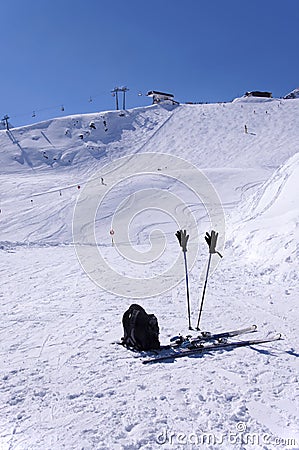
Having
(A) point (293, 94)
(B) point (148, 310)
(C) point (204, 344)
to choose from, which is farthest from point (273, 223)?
(A) point (293, 94)

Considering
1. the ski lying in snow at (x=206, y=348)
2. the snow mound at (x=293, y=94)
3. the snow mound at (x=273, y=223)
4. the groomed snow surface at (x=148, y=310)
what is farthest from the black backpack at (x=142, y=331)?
the snow mound at (x=293, y=94)

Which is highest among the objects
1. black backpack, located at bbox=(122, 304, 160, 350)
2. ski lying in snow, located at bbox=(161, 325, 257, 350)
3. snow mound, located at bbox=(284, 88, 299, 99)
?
snow mound, located at bbox=(284, 88, 299, 99)

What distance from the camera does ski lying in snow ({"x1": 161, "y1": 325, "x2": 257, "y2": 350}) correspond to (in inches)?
237

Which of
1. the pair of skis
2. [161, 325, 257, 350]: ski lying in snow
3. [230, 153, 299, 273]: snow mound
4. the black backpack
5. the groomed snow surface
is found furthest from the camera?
[230, 153, 299, 273]: snow mound

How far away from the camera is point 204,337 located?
6281mm

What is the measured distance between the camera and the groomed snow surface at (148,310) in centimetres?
391

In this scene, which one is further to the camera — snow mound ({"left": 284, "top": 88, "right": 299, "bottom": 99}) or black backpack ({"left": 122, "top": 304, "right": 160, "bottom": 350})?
snow mound ({"left": 284, "top": 88, "right": 299, "bottom": 99})

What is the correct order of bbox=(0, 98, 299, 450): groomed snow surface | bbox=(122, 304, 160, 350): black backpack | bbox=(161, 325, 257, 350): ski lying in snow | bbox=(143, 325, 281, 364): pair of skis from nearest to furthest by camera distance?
1. bbox=(0, 98, 299, 450): groomed snow surface
2. bbox=(143, 325, 281, 364): pair of skis
3. bbox=(122, 304, 160, 350): black backpack
4. bbox=(161, 325, 257, 350): ski lying in snow

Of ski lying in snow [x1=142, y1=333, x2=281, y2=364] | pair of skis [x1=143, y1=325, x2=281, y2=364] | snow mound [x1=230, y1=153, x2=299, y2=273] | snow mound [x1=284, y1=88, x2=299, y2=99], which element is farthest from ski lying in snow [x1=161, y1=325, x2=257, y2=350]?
snow mound [x1=284, y1=88, x2=299, y2=99]

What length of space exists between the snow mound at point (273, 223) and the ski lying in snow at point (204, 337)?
3909 millimetres

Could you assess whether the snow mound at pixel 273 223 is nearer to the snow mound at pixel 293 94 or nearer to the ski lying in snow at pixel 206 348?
the ski lying in snow at pixel 206 348

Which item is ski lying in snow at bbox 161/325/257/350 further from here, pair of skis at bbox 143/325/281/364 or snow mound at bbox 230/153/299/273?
snow mound at bbox 230/153/299/273

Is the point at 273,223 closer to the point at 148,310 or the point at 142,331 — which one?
the point at 148,310

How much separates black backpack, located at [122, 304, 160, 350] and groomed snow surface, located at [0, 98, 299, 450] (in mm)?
218
